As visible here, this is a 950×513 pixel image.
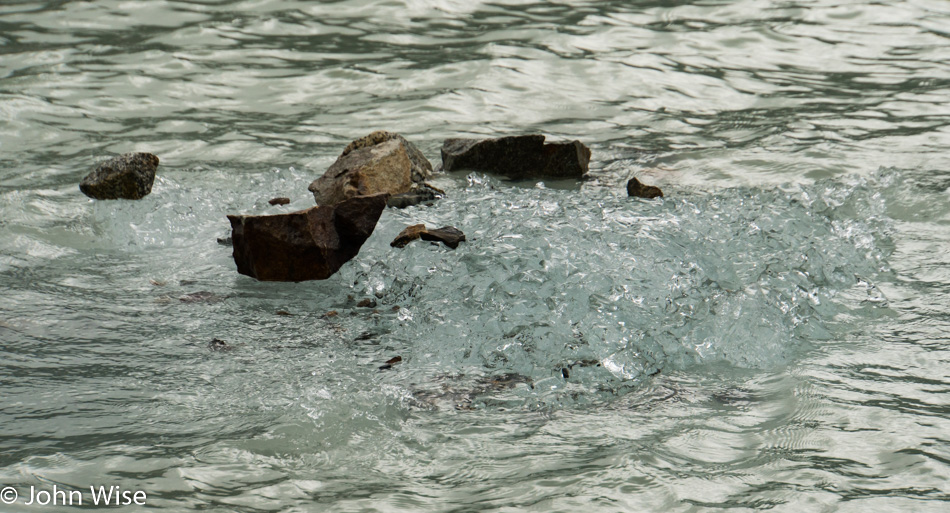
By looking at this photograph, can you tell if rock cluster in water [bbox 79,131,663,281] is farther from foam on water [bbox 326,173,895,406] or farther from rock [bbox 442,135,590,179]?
foam on water [bbox 326,173,895,406]

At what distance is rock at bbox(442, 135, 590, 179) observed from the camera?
169 inches

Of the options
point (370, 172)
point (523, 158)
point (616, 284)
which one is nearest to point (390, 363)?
point (616, 284)

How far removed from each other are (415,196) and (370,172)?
0.70 feet

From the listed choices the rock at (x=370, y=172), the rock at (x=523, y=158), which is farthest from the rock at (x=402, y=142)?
the rock at (x=523, y=158)

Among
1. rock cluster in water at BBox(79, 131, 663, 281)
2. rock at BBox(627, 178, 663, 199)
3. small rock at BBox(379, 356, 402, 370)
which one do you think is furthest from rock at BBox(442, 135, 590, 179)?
small rock at BBox(379, 356, 402, 370)

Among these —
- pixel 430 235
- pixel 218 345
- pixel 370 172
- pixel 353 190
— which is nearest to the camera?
pixel 218 345

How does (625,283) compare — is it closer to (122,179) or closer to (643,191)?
(643,191)

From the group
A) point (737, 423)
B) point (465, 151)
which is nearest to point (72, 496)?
point (737, 423)

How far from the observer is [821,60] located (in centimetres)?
625

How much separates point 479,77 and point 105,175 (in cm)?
261

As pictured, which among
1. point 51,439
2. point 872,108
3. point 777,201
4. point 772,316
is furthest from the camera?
point 872,108

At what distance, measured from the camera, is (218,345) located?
269 cm

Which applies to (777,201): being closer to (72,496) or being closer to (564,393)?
(564,393)

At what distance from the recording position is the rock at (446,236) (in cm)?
326
